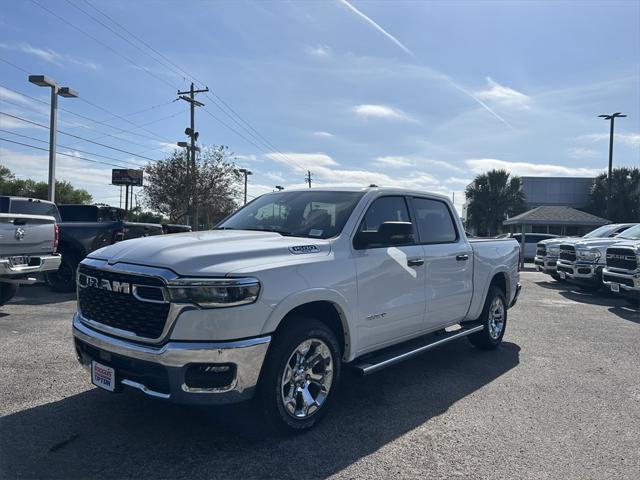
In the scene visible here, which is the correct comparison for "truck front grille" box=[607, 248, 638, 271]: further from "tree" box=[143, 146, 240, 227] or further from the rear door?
"tree" box=[143, 146, 240, 227]

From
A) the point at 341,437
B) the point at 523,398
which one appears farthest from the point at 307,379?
the point at 523,398

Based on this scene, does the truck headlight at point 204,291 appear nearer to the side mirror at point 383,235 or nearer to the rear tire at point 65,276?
the side mirror at point 383,235

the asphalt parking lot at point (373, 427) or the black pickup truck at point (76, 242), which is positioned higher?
the black pickup truck at point (76, 242)

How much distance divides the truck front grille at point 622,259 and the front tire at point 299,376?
8970 millimetres

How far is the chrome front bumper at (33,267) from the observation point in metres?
7.59

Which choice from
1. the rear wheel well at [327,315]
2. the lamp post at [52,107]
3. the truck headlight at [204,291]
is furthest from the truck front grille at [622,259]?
the lamp post at [52,107]

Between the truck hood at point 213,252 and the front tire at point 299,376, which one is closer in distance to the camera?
the truck hood at point 213,252

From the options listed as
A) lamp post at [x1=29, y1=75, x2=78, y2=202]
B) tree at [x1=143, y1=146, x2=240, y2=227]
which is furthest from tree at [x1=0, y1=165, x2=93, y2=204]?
lamp post at [x1=29, y1=75, x2=78, y2=202]

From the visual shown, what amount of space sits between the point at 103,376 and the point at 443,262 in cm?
340

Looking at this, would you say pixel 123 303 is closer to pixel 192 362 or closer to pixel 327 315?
pixel 192 362

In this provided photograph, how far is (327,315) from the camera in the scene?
13.4ft

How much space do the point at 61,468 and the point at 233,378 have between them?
120 centimetres

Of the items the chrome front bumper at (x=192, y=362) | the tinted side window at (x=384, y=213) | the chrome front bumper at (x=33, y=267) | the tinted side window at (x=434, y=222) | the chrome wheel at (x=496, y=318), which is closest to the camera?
the chrome front bumper at (x=192, y=362)

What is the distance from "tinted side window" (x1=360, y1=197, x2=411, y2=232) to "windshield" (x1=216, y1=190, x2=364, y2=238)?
175mm
